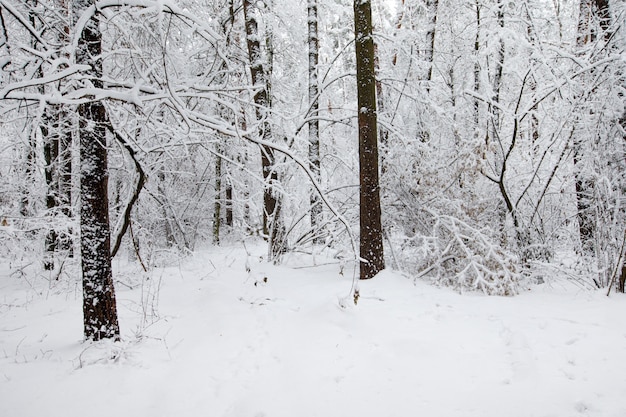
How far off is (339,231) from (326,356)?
409 centimetres

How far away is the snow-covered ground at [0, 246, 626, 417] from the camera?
330 cm

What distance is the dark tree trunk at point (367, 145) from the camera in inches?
264

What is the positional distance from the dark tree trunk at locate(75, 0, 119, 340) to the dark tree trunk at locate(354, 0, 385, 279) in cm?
410

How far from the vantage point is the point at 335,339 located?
461 cm

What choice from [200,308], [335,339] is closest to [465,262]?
[335,339]

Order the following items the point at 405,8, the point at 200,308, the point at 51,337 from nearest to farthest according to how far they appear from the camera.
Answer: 1. the point at 51,337
2. the point at 200,308
3. the point at 405,8

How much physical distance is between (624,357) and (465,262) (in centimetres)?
304

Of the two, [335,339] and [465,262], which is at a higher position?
[465,262]

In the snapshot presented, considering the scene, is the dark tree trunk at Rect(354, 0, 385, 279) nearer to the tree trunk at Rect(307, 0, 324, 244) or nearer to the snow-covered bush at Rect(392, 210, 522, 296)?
the snow-covered bush at Rect(392, 210, 522, 296)

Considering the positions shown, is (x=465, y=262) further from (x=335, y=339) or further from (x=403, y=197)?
(x=335, y=339)

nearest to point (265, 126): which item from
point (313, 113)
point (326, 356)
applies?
point (313, 113)

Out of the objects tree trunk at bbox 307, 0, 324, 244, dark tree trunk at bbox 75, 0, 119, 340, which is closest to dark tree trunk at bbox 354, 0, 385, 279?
tree trunk at bbox 307, 0, 324, 244

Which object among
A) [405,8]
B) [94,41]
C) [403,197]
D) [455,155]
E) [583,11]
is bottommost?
[403,197]

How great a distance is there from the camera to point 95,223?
13.3 ft
